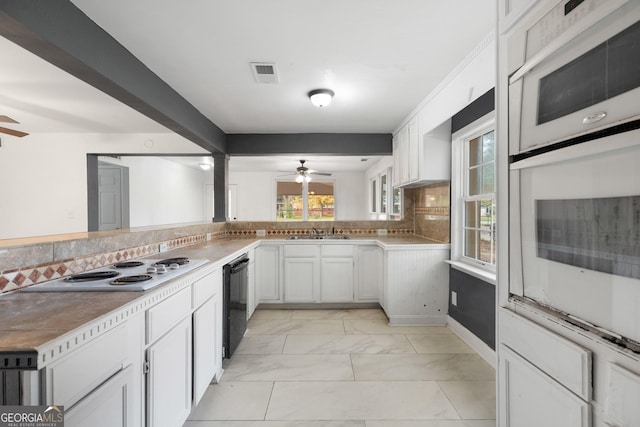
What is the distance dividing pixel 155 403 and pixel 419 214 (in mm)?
3542

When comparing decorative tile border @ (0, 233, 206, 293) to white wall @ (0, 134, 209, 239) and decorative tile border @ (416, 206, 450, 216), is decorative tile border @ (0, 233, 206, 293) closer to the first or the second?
white wall @ (0, 134, 209, 239)

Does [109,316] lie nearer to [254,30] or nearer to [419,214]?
[254,30]

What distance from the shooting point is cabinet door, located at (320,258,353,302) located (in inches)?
147

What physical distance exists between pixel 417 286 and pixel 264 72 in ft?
8.55

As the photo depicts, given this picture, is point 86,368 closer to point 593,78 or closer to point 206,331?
point 206,331

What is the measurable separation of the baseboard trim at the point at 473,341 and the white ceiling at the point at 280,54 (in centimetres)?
226

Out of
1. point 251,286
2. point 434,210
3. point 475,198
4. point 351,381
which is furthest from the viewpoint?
point 434,210

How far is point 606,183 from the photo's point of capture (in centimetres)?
78

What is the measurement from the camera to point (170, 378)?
57.9 inches

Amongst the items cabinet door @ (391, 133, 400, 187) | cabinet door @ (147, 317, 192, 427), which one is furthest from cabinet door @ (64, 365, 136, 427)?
cabinet door @ (391, 133, 400, 187)

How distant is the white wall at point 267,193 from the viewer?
860 centimetres

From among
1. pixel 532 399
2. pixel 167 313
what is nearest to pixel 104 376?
pixel 167 313

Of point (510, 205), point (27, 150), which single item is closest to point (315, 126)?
point (510, 205)

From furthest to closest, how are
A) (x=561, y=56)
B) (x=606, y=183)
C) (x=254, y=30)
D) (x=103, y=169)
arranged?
1. (x=103, y=169)
2. (x=254, y=30)
3. (x=561, y=56)
4. (x=606, y=183)
